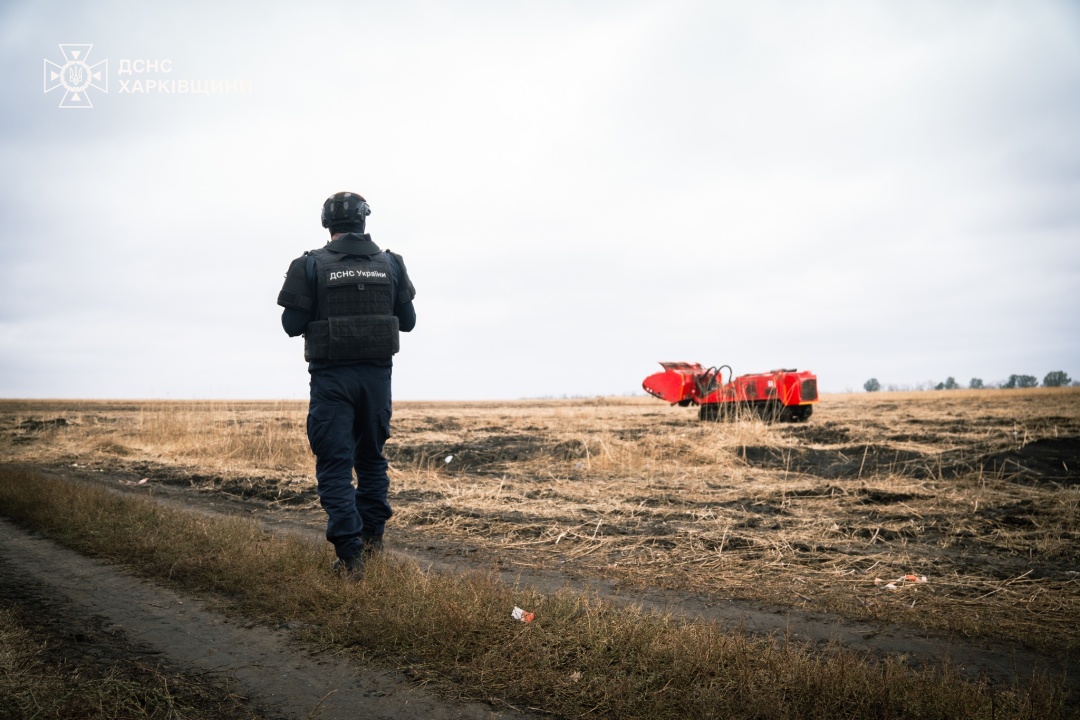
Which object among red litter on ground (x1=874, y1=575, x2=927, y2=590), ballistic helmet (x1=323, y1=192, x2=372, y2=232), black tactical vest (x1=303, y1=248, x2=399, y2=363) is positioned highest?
ballistic helmet (x1=323, y1=192, x2=372, y2=232)

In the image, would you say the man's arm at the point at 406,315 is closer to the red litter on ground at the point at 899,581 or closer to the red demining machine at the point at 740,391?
the red litter on ground at the point at 899,581

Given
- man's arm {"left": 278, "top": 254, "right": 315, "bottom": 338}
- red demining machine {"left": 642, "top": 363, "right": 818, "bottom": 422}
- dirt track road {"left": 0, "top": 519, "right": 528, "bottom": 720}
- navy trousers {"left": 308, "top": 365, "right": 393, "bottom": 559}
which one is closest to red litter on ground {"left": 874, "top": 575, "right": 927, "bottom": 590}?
dirt track road {"left": 0, "top": 519, "right": 528, "bottom": 720}

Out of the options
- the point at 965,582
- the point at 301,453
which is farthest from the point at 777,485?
the point at 301,453

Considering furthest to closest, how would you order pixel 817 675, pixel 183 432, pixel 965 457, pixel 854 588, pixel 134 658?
pixel 183 432
pixel 965 457
pixel 854 588
pixel 134 658
pixel 817 675

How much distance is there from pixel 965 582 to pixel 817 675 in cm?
274

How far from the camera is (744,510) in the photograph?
7.12 meters

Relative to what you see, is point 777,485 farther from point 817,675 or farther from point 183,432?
point 183,432

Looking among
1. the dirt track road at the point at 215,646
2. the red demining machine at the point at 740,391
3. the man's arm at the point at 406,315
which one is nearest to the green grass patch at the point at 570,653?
the dirt track road at the point at 215,646

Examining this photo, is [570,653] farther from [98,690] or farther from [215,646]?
[98,690]

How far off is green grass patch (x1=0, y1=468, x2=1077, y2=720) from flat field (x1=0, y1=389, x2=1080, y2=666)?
2.62ft

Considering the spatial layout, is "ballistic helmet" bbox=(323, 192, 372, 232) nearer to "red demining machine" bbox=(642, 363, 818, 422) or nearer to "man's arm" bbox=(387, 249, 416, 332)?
"man's arm" bbox=(387, 249, 416, 332)

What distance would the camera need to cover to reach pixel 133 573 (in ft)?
15.0

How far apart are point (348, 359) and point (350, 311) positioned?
1.13 feet

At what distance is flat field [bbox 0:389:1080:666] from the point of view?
423 centimetres
